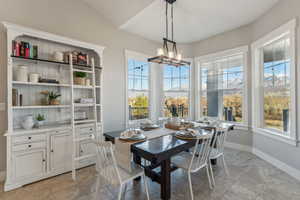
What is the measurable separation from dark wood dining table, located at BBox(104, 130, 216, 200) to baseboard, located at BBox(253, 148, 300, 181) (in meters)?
1.92

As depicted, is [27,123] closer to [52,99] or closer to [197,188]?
[52,99]

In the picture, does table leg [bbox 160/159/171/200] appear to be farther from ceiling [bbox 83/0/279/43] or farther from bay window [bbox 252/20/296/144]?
ceiling [bbox 83/0/279/43]

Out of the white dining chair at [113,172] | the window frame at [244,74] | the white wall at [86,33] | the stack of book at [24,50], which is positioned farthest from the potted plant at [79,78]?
the window frame at [244,74]

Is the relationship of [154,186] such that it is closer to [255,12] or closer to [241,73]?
[241,73]

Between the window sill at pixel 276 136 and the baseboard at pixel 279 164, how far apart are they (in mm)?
404

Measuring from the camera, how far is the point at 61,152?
2551mm

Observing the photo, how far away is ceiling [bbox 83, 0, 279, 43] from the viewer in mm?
2783

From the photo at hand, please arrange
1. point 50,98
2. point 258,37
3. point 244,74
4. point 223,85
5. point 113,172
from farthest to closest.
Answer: point 223,85, point 244,74, point 258,37, point 50,98, point 113,172

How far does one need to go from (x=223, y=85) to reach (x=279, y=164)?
209cm

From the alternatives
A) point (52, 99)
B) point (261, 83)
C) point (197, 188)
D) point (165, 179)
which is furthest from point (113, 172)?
point (261, 83)

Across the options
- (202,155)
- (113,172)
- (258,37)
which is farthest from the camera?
(258,37)

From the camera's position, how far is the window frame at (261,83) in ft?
7.89

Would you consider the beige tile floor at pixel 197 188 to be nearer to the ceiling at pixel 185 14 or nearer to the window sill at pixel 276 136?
the window sill at pixel 276 136

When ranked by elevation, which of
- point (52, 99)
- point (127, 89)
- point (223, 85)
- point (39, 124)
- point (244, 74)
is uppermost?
point (244, 74)
